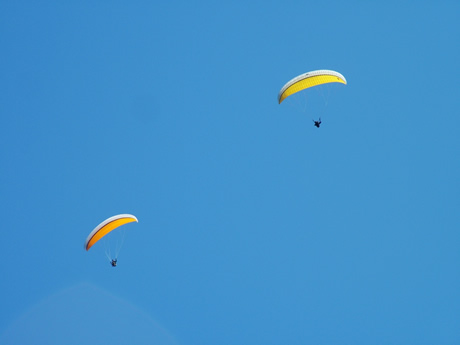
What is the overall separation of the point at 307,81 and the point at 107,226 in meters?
16.3

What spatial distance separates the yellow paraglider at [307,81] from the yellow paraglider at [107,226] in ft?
43.3

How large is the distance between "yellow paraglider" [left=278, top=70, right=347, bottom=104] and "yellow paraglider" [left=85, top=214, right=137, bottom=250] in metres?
13.2

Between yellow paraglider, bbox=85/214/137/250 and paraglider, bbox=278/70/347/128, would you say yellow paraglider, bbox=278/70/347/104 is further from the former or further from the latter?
yellow paraglider, bbox=85/214/137/250

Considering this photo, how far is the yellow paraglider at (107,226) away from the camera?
52.9 metres

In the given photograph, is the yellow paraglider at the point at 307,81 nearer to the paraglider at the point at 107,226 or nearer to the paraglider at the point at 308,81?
the paraglider at the point at 308,81

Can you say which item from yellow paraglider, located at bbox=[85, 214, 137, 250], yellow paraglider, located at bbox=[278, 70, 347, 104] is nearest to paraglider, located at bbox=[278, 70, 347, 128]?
yellow paraglider, located at bbox=[278, 70, 347, 104]

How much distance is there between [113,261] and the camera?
5469 cm

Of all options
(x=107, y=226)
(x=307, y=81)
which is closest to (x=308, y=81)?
(x=307, y=81)

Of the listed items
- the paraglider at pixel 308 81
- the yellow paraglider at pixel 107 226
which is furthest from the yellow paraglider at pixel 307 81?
the yellow paraglider at pixel 107 226

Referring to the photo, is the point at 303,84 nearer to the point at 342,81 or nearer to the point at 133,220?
the point at 342,81

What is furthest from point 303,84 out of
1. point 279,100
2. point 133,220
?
point 133,220

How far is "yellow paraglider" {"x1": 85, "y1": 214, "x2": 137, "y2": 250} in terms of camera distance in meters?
52.9

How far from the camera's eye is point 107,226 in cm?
5303

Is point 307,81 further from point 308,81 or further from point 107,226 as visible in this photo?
point 107,226
